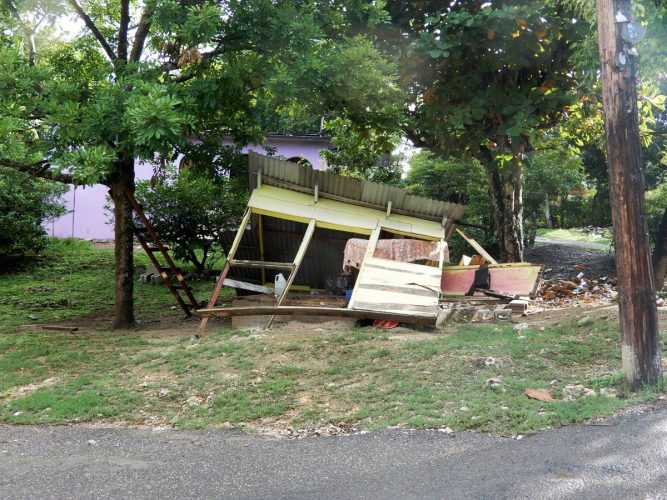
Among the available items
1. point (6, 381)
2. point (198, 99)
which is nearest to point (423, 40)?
point (198, 99)

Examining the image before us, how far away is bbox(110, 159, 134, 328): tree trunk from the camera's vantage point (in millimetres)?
10453

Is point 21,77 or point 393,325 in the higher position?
point 21,77

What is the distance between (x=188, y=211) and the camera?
49.6 ft

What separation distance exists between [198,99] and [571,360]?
607 centimetres

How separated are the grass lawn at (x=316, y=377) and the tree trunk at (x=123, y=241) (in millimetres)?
789

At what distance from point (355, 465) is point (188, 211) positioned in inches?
435

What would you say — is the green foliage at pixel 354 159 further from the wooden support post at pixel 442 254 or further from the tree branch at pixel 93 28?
the tree branch at pixel 93 28

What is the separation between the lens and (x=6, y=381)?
770cm

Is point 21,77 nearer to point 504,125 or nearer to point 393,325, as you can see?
point 393,325

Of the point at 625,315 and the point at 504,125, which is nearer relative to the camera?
the point at 625,315

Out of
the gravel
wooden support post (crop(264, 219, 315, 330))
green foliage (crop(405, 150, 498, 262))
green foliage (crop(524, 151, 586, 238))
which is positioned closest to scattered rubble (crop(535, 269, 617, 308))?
the gravel

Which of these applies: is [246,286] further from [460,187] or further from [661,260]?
[460,187]

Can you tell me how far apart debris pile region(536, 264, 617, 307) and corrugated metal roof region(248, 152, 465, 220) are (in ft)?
12.6

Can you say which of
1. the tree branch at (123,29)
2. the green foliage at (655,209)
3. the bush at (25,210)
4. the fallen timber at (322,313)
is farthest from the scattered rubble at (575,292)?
the bush at (25,210)
